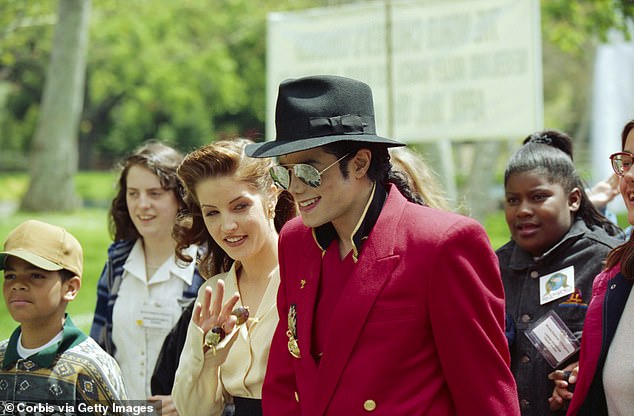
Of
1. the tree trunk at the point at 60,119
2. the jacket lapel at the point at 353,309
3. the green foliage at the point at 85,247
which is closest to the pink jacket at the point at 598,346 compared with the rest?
the jacket lapel at the point at 353,309

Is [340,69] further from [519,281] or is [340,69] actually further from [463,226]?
[463,226]

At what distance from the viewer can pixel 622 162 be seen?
10.0 feet

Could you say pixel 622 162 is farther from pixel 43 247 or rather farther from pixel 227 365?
pixel 43 247

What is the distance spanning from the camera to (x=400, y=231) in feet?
9.04

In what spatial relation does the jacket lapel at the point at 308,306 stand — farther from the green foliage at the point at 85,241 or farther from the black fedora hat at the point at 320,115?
the green foliage at the point at 85,241

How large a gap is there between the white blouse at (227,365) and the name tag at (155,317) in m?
0.98

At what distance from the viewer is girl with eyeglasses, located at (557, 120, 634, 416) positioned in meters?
2.96

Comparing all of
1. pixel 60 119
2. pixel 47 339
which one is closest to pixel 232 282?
pixel 47 339

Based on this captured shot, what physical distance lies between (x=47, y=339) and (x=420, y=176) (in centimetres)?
196

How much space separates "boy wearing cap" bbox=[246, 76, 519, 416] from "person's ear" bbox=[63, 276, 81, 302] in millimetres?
1146

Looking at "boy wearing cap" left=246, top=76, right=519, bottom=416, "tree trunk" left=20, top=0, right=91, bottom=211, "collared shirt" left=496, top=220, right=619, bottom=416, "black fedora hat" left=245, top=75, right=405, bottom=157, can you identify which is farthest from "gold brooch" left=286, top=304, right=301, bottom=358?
"tree trunk" left=20, top=0, right=91, bottom=211

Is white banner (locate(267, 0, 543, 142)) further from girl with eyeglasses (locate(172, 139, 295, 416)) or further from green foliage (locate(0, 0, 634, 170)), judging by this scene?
green foliage (locate(0, 0, 634, 170))

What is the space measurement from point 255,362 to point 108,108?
A: 39345 mm

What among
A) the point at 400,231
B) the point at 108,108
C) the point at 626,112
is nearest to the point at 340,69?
the point at 626,112
